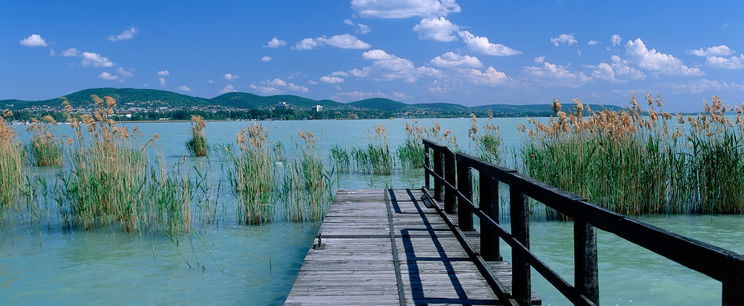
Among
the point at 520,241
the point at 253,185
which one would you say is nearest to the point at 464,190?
the point at 520,241

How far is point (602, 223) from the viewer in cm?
222

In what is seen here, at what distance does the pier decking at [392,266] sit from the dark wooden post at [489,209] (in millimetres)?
113

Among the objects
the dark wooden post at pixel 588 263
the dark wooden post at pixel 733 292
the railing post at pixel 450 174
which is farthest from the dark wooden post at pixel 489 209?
the dark wooden post at pixel 733 292

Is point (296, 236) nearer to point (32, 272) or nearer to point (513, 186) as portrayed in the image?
point (32, 272)

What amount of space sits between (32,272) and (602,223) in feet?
23.4

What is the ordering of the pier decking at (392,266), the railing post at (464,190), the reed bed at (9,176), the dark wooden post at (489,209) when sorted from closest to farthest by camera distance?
the pier decking at (392,266), the dark wooden post at (489,209), the railing post at (464,190), the reed bed at (9,176)

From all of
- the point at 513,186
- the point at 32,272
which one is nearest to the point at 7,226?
the point at 32,272

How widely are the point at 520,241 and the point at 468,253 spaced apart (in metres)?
1.44

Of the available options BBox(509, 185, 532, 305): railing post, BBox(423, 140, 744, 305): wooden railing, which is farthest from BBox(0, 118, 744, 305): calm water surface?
BBox(509, 185, 532, 305): railing post

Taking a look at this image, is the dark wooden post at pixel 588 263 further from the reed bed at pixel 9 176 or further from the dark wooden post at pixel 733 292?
the reed bed at pixel 9 176

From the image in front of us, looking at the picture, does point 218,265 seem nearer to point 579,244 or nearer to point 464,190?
point 464,190

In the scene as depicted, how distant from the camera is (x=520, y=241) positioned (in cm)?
343

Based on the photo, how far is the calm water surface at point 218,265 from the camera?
603 cm

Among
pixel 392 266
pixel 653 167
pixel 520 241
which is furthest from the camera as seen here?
pixel 653 167
